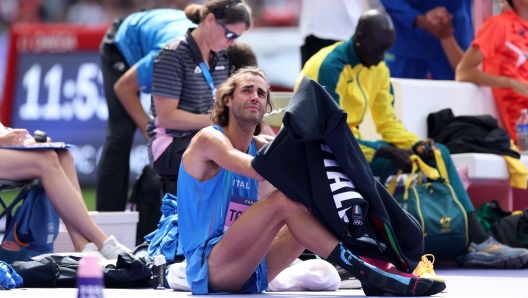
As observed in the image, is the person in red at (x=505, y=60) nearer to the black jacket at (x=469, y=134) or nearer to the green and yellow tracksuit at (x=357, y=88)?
the black jacket at (x=469, y=134)

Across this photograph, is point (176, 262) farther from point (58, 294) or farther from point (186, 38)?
point (186, 38)

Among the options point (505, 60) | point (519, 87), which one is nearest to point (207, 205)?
point (519, 87)

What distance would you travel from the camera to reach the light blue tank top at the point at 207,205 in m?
3.79

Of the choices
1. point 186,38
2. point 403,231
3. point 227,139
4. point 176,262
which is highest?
point 186,38

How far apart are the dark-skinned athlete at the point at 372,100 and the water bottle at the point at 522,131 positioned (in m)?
1.26

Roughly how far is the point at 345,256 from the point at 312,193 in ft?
0.89

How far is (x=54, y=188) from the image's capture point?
4.78 metres

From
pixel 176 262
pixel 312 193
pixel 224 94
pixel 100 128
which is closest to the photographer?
pixel 312 193

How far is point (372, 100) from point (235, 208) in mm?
2294

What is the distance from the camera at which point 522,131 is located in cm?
668

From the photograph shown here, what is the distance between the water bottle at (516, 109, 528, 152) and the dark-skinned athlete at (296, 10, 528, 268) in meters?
1.26

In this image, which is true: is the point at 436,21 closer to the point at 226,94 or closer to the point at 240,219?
the point at 226,94

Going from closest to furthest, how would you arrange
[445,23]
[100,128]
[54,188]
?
1. [54,188]
2. [445,23]
3. [100,128]

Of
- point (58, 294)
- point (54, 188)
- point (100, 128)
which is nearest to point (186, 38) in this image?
point (54, 188)
